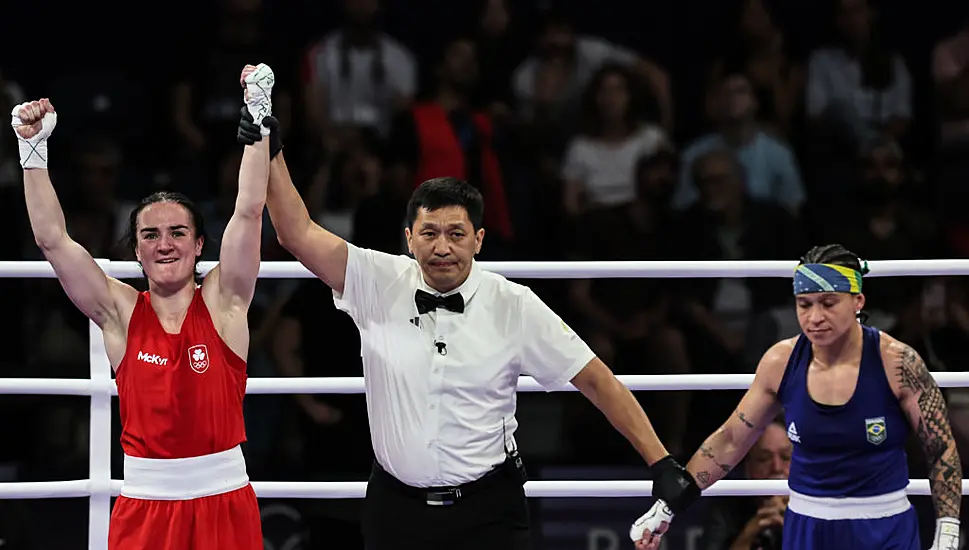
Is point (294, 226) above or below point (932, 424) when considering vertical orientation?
above

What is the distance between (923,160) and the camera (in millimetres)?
6051

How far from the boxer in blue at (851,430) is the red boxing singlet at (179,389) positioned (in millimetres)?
1086

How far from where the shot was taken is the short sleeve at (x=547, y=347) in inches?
126

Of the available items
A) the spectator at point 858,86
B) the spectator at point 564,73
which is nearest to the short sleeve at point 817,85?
the spectator at point 858,86

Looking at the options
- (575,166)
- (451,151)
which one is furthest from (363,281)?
(575,166)

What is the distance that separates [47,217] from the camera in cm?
306

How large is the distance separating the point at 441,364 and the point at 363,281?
28cm

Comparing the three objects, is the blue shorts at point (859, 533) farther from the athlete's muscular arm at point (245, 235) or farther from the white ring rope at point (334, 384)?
the athlete's muscular arm at point (245, 235)

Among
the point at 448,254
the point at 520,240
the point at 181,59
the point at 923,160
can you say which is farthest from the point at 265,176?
the point at 923,160

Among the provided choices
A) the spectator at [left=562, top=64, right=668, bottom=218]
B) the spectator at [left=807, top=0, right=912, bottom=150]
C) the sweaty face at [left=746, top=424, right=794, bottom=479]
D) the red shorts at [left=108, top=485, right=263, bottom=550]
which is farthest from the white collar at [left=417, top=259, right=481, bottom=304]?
the spectator at [left=807, top=0, right=912, bottom=150]

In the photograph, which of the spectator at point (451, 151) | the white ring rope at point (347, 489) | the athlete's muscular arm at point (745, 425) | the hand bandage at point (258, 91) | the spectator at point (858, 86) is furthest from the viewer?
the spectator at point (858, 86)

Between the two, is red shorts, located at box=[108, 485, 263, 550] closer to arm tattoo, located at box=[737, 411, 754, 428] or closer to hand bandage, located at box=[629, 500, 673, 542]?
hand bandage, located at box=[629, 500, 673, 542]

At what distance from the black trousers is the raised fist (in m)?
1.13

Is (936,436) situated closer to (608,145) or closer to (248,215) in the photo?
(248,215)
